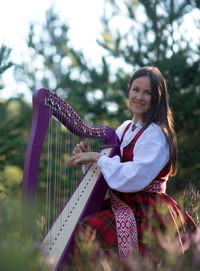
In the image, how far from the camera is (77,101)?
653 centimetres

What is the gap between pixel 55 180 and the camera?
1954mm

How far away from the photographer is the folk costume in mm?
1782

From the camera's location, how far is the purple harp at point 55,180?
1.52 meters

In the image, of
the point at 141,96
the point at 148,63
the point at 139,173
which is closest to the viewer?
the point at 139,173

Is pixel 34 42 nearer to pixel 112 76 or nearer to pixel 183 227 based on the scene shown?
pixel 112 76

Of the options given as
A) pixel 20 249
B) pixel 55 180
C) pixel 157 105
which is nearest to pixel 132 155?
pixel 157 105

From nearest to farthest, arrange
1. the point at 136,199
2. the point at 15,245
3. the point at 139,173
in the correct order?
the point at 15,245 < the point at 139,173 < the point at 136,199

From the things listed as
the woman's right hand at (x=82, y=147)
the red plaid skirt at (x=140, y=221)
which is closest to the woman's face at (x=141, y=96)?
the woman's right hand at (x=82, y=147)

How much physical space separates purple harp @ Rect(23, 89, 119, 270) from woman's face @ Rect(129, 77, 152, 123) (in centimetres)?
23

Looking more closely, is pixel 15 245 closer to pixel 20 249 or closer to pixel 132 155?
pixel 20 249

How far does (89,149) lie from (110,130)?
0.70 feet

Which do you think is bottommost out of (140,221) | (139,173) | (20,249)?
(140,221)

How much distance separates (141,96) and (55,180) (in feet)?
2.19

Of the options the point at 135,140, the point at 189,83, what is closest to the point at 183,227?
the point at 135,140
